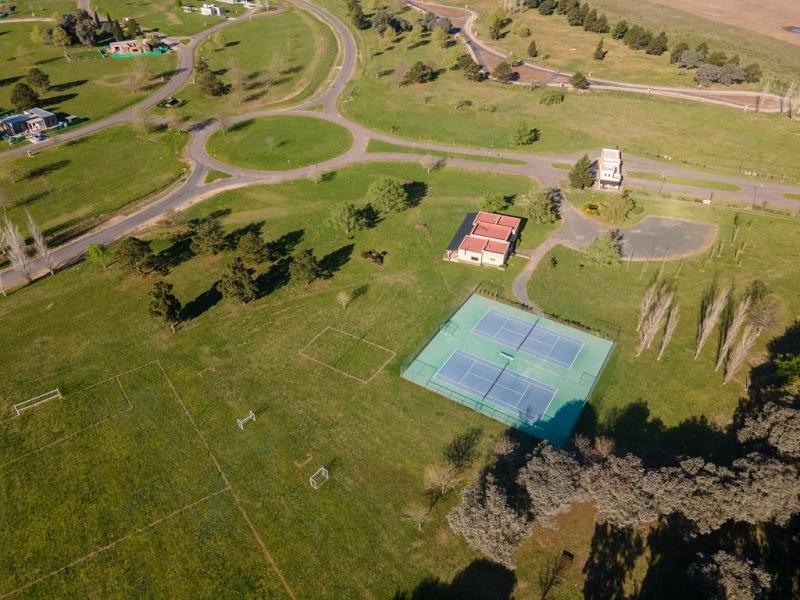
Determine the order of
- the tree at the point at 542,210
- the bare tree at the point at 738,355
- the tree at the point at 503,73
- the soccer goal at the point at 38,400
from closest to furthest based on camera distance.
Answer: the bare tree at the point at 738,355
the soccer goal at the point at 38,400
the tree at the point at 542,210
the tree at the point at 503,73

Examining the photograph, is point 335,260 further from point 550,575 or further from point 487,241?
point 550,575

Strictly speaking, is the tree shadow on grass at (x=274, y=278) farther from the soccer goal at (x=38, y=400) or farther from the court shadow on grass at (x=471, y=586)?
the court shadow on grass at (x=471, y=586)

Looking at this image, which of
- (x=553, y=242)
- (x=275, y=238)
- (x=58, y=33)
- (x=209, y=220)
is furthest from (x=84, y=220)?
(x=58, y=33)

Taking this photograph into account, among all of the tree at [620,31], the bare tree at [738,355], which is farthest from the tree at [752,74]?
the bare tree at [738,355]

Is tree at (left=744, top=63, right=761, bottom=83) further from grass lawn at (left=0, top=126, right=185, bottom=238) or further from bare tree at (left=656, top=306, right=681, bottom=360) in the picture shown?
grass lawn at (left=0, top=126, right=185, bottom=238)

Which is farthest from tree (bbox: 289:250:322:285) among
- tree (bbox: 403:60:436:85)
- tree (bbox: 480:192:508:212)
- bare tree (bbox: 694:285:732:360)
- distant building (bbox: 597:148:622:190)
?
tree (bbox: 403:60:436:85)

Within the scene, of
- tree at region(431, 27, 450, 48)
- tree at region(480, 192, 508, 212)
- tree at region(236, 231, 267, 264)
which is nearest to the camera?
tree at region(236, 231, 267, 264)

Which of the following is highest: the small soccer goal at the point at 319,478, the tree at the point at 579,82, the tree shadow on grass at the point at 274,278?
the tree at the point at 579,82
